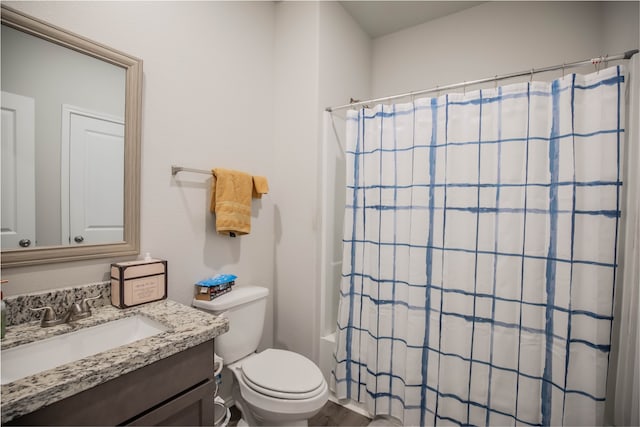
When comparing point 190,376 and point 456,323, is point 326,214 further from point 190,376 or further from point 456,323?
point 190,376

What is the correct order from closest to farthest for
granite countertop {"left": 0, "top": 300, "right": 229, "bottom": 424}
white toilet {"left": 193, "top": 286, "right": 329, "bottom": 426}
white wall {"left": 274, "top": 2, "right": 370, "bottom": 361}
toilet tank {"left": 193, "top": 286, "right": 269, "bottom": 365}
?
1. granite countertop {"left": 0, "top": 300, "right": 229, "bottom": 424}
2. white toilet {"left": 193, "top": 286, "right": 329, "bottom": 426}
3. toilet tank {"left": 193, "top": 286, "right": 269, "bottom": 365}
4. white wall {"left": 274, "top": 2, "right": 370, "bottom": 361}

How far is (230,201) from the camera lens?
1586 mm

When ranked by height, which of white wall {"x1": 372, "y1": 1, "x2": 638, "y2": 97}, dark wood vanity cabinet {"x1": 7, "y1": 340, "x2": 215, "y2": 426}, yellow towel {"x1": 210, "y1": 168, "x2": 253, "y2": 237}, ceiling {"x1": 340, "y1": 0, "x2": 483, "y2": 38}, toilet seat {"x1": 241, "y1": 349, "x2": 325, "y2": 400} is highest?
ceiling {"x1": 340, "y1": 0, "x2": 483, "y2": 38}

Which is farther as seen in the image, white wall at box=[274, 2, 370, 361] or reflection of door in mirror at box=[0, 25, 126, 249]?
white wall at box=[274, 2, 370, 361]

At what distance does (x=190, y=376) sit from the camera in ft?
3.16

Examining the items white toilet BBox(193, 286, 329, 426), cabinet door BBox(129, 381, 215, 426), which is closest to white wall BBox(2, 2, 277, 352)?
white toilet BBox(193, 286, 329, 426)

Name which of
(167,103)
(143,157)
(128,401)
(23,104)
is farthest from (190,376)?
(167,103)

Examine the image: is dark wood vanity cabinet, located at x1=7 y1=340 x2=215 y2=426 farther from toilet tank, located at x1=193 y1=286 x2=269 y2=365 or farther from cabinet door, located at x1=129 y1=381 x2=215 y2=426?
toilet tank, located at x1=193 y1=286 x2=269 y2=365

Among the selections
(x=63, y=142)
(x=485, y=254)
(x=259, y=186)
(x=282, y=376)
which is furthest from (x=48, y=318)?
(x=485, y=254)

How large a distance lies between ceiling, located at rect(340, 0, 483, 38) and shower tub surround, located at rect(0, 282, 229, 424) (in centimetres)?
216

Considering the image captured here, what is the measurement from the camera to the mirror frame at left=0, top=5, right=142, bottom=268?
39.3 inches

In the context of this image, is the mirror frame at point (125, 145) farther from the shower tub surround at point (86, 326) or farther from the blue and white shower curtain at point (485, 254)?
the blue and white shower curtain at point (485, 254)

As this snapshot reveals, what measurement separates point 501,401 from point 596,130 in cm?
129

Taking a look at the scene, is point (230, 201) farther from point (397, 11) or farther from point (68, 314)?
point (397, 11)
